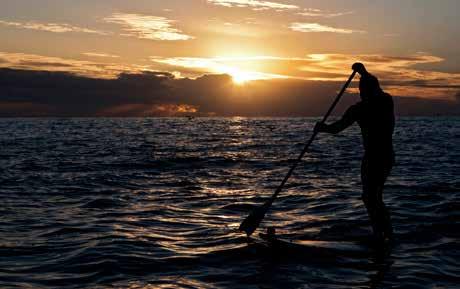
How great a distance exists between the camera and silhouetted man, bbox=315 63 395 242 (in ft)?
29.0

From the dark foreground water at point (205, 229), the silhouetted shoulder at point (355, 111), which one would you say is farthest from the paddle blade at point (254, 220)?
the silhouetted shoulder at point (355, 111)

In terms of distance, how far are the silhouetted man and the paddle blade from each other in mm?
1737

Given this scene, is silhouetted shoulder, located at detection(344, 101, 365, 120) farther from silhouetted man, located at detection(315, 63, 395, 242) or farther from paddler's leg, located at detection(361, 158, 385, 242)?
paddler's leg, located at detection(361, 158, 385, 242)

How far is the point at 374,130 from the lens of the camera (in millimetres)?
8938

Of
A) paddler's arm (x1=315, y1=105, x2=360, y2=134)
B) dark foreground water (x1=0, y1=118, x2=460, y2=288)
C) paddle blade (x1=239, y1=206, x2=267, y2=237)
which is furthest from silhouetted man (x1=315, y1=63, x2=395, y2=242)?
paddle blade (x1=239, y1=206, x2=267, y2=237)

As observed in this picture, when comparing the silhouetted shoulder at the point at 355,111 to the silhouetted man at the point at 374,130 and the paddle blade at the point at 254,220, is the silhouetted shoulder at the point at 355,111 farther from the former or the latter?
the paddle blade at the point at 254,220

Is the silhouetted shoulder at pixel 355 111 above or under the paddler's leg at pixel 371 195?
above

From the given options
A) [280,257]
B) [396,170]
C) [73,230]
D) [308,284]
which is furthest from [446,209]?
[396,170]

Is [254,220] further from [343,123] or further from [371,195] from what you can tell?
[343,123]

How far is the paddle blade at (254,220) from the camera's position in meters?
9.43

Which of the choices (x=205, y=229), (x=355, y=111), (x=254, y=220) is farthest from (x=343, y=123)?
(x=205, y=229)

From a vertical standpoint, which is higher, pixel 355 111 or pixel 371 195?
pixel 355 111

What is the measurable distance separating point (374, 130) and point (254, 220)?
2517mm

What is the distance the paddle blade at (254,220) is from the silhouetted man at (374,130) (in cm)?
174
